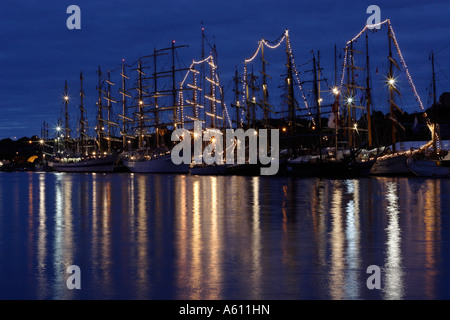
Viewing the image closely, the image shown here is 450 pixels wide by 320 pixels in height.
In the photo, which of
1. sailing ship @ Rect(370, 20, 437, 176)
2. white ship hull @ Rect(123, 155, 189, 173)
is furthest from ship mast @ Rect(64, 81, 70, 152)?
sailing ship @ Rect(370, 20, 437, 176)

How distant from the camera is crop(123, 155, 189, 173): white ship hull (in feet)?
360

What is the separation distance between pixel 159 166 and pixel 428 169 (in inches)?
2301

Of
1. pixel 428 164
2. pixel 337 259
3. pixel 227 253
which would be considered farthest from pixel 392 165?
pixel 337 259

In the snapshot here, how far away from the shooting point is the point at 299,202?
2938 centimetres

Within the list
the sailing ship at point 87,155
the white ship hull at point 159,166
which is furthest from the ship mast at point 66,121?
the white ship hull at point 159,166

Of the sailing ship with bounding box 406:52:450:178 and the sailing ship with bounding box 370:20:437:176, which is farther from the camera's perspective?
the sailing ship with bounding box 370:20:437:176

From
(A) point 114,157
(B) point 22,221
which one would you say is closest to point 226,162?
(A) point 114,157

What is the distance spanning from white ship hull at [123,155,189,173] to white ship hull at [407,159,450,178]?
4915 centimetres

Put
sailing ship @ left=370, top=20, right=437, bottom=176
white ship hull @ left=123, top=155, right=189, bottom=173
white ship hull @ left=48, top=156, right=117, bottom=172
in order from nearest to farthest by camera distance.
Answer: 1. sailing ship @ left=370, top=20, right=437, bottom=176
2. white ship hull @ left=123, top=155, right=189, bottom=173
3. white ship hull @ left=48, top=156, right=117, bottom=172

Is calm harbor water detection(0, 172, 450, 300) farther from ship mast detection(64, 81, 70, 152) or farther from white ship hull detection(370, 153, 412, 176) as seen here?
ship mast detection(64, 81, 70, 152)

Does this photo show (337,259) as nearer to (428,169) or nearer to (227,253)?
(227,253)

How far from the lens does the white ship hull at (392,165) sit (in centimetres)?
7012

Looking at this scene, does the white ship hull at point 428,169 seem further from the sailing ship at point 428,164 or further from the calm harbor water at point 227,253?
the calm harbor water at point 227,253
